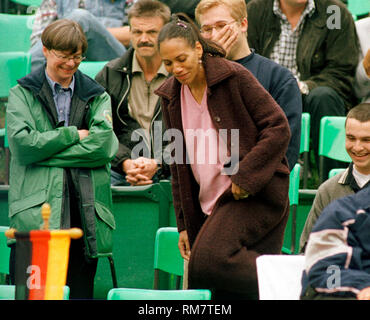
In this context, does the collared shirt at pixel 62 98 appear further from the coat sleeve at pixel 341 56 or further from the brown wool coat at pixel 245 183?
the coat sleeve at pixel 341 56

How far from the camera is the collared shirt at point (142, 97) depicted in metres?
5.05

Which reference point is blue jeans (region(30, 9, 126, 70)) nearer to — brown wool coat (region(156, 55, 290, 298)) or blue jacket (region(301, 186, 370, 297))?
brown wool coat (region(156, 55, 290, 298))

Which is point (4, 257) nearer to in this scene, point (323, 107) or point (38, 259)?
point (38, 259)

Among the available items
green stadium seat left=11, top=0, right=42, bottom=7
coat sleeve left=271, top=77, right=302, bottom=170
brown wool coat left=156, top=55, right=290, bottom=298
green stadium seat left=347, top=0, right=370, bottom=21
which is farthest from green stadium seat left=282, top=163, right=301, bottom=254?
green stadium seat left=11, top=0, right=42, bottom=7

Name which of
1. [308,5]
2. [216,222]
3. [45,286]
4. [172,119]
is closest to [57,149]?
[172,119]

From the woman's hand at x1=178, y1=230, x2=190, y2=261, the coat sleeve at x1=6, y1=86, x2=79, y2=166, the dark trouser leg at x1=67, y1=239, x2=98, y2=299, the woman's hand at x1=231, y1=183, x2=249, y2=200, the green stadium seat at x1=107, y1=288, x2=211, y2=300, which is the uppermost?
the coat sleeve at x1=6, y1=86, x2=79, y2=166

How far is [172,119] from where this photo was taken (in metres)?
3.61

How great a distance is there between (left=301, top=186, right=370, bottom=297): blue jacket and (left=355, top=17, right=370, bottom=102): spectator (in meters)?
2.62

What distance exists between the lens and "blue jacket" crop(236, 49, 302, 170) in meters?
4.00

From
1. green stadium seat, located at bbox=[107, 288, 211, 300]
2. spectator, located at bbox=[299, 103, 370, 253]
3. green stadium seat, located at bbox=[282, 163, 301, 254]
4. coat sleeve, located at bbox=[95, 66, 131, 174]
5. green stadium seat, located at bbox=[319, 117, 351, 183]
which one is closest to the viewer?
green stadium seat, located at bbox=[107, 288, 211, 300]

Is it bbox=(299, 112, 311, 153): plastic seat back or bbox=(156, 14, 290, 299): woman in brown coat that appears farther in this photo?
bbox=(299, 112, 311, 153): plastic seat back

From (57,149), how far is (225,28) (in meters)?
1.00

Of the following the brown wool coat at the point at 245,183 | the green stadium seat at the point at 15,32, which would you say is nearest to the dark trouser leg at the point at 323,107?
the brown wool coat at the point at 245,183

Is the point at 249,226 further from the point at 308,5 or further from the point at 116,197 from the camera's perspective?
the point at 308,5
